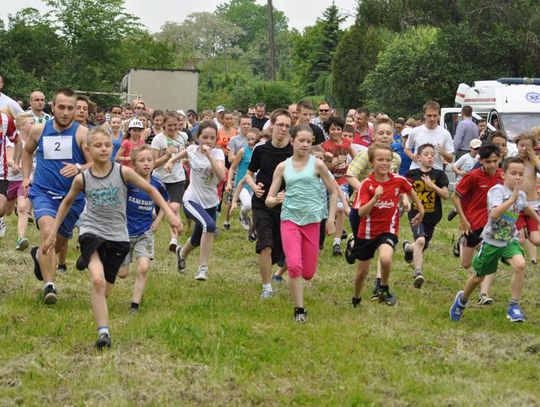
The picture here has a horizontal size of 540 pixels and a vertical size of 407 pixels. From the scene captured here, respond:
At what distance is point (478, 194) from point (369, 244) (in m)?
1.46

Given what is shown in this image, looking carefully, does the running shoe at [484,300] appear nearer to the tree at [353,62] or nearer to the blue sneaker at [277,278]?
the blue sneaker at [277,278]

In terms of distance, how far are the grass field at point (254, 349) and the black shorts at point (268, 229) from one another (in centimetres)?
56

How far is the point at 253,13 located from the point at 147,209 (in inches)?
5974

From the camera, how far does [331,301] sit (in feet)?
35.0

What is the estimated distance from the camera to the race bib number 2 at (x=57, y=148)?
9.70 m

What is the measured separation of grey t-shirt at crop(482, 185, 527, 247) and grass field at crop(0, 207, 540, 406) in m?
0.83

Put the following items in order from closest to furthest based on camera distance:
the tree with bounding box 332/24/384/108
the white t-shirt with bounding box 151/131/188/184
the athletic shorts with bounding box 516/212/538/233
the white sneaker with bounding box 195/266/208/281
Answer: the athletic shorts with bounding box 516/212/538/233
the white sneaker with bounding box 195/266/208/281
the white t-shirt with bounding box 151/131/188/184
the tree with bounding box 332/24/384/108

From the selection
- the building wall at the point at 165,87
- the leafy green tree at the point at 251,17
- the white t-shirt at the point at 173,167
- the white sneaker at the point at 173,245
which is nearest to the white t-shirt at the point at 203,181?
the white sneaker at the point at 173,245

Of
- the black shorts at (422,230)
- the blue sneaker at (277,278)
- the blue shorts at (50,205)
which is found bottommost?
the blue sneaker at (277,278)

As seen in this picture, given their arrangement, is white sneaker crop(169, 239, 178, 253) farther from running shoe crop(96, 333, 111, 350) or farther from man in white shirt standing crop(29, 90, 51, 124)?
running shoe crop(96, 333, 111, 350)

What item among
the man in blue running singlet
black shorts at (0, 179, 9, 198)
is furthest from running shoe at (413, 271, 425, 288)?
black shorts at (0, 179, 9, 198)

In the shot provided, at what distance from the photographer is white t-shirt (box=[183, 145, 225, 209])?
1177 cm

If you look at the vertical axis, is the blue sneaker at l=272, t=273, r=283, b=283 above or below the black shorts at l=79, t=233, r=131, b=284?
below

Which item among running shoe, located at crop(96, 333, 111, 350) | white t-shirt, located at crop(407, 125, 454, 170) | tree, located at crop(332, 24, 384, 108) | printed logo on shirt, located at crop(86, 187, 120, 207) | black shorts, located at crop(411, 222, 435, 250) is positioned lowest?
running shoe, located at crop(96, 333, 111, 350)
